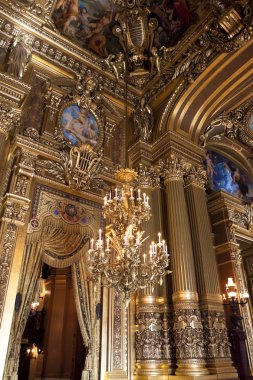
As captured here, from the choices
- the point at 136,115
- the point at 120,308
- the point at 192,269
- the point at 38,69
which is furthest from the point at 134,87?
the point at 120,308

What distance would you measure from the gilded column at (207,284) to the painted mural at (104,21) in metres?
3.71

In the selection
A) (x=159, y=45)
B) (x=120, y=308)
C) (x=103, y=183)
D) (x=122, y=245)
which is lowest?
(x=120, y=308)

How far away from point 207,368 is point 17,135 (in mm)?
5612

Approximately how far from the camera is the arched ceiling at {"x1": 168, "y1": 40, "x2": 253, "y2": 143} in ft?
25.1

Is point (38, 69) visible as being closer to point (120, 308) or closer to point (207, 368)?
point (120, 308)

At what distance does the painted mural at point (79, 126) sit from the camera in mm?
7389

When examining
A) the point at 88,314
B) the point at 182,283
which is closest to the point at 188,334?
Answer: the point at 182,283

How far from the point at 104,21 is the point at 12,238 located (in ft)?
19.8

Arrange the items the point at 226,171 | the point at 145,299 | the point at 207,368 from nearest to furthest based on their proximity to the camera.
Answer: the point at 207,368
the point at 145,299
the point at 226,171

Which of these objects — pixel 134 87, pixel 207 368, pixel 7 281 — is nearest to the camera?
pixel 7 281

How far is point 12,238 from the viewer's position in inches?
216

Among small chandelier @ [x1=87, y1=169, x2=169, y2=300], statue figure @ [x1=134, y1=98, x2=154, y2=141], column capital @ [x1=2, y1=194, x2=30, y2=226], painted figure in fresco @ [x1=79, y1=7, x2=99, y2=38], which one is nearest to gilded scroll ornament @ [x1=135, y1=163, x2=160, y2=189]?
statue figure @ [x1=134, y1=98, x2=154, y2=141]

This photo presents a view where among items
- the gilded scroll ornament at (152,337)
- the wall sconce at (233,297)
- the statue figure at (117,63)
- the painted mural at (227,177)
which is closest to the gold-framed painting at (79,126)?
the statue figure at (117,63)

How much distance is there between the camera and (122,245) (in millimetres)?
4699
